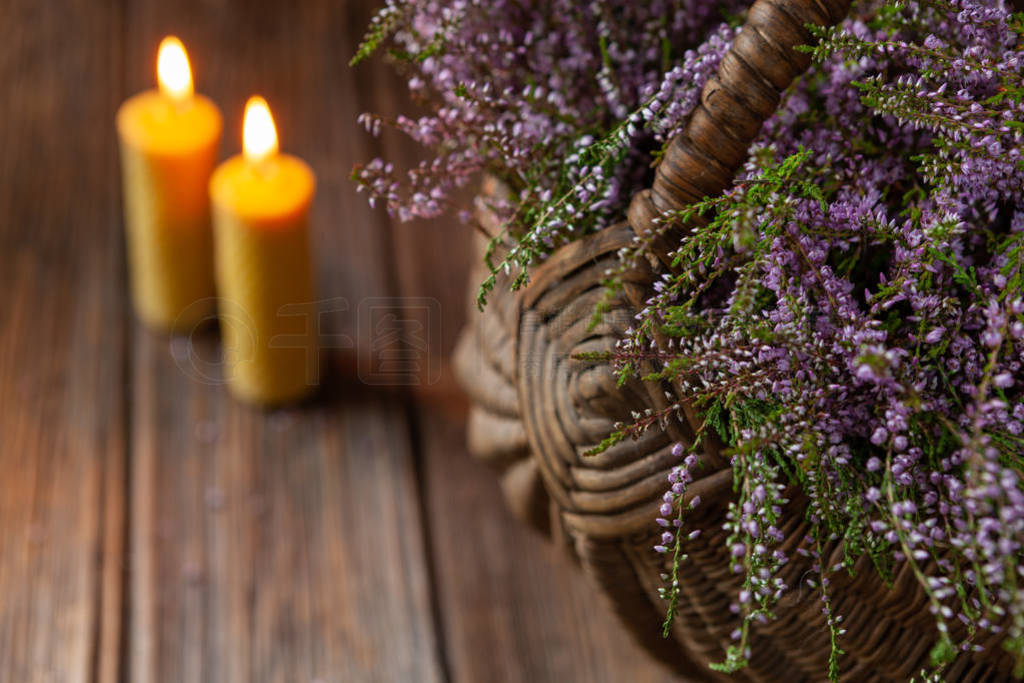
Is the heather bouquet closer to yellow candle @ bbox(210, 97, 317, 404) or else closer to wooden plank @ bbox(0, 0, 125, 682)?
yellow candle @ bbox(210, 97, 317, 404)

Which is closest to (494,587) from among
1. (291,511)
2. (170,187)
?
(291,511)

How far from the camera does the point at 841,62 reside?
0.58 meters

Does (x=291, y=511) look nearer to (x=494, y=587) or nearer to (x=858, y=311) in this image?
(x=494, y=587)

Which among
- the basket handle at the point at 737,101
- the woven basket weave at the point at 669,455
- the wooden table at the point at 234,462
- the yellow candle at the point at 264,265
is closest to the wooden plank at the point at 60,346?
the wooden table at the point at 234,462

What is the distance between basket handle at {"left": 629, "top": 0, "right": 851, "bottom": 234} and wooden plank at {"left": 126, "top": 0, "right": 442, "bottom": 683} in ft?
1.48

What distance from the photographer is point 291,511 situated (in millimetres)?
889

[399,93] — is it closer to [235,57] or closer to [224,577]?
[235,57]

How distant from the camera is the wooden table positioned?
824 mm

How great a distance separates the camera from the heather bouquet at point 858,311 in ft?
1.51

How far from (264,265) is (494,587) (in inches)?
12.8

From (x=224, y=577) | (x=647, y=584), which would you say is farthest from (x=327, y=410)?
(x=647, y=584)

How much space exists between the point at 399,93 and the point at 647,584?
0.66 m

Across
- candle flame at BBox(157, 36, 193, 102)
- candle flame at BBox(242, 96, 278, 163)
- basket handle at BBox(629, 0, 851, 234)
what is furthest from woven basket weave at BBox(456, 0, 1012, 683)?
candle flame at BBox(157, 36, 193, 102)

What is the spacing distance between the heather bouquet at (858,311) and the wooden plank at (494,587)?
0.88ft
